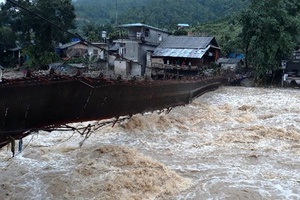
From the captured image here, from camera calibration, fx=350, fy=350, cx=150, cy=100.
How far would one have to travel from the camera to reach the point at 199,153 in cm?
998

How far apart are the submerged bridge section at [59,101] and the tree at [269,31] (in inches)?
610

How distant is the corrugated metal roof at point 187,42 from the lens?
93.7ft

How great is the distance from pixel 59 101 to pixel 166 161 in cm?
373

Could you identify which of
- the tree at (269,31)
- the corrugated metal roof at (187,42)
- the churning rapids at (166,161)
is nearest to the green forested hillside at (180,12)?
the corrugated metal roof at (187,42)

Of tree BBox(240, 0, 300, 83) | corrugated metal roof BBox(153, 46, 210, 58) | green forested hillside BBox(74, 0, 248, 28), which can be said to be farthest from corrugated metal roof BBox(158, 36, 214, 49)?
green forested hillside BBox(74, 0, 248, 28)

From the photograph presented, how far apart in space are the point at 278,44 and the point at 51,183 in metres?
19.2

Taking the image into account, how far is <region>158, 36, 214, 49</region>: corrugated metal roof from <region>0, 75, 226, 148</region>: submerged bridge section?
1945 centimetres

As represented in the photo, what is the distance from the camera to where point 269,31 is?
75.9 feet

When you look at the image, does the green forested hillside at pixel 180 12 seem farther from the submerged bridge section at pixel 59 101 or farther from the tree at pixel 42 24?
the submerged bridge section at pixel 59 101

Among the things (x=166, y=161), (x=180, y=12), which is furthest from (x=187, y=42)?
(x=180, y=12)

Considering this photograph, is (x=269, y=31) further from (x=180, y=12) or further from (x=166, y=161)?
(x=180, y=12)

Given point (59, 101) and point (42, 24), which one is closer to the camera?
point (59, 101)

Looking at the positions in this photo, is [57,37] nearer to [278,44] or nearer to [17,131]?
[278,44]

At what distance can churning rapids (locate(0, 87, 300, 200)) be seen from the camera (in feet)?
23.7
